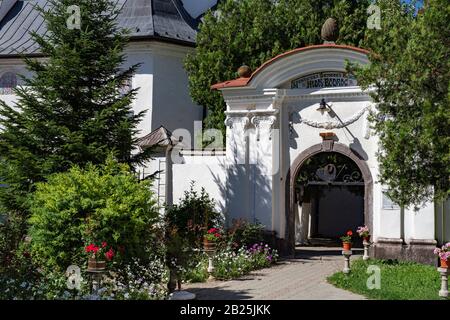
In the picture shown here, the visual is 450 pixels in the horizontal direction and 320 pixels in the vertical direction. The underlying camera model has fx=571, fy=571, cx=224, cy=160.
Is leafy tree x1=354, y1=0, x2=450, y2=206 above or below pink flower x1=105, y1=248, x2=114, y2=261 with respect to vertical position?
above

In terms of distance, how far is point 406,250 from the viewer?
44.0 feet

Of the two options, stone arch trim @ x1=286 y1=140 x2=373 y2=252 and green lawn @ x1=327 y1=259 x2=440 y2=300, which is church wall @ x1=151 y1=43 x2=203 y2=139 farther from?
green lawn @ x1=327 y1=259 x2=440 y2=300

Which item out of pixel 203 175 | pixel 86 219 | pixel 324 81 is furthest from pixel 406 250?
pixel 86 219

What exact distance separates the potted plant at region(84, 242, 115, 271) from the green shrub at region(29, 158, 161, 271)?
0.16m

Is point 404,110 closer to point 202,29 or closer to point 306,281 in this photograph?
point 306,281

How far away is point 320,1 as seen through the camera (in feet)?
68.3

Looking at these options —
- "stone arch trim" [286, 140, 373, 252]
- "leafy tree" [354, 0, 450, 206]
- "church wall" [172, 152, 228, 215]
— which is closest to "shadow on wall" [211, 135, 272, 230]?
"church wall" [172, 152, 228, 215]

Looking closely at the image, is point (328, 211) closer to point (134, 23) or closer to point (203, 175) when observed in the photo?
point (134, 23)

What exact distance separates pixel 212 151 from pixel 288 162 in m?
2.34

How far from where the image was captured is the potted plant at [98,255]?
8602 millimetres

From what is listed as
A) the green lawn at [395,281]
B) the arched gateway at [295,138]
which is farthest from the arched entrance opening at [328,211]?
the green lawn at [395,281]

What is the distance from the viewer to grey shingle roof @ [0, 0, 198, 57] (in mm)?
21578

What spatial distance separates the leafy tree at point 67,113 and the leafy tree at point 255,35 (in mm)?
6849

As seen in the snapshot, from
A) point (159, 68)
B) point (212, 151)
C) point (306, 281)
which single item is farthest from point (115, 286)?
point (159, 68)
